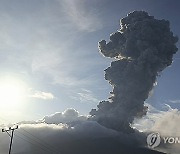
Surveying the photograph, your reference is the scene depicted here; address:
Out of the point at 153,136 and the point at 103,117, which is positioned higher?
the point at 103,117

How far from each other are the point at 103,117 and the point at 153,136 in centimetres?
4573

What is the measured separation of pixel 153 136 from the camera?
142375 millimetres

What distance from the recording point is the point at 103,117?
600ft

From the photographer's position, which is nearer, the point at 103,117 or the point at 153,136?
the point at 153,136
